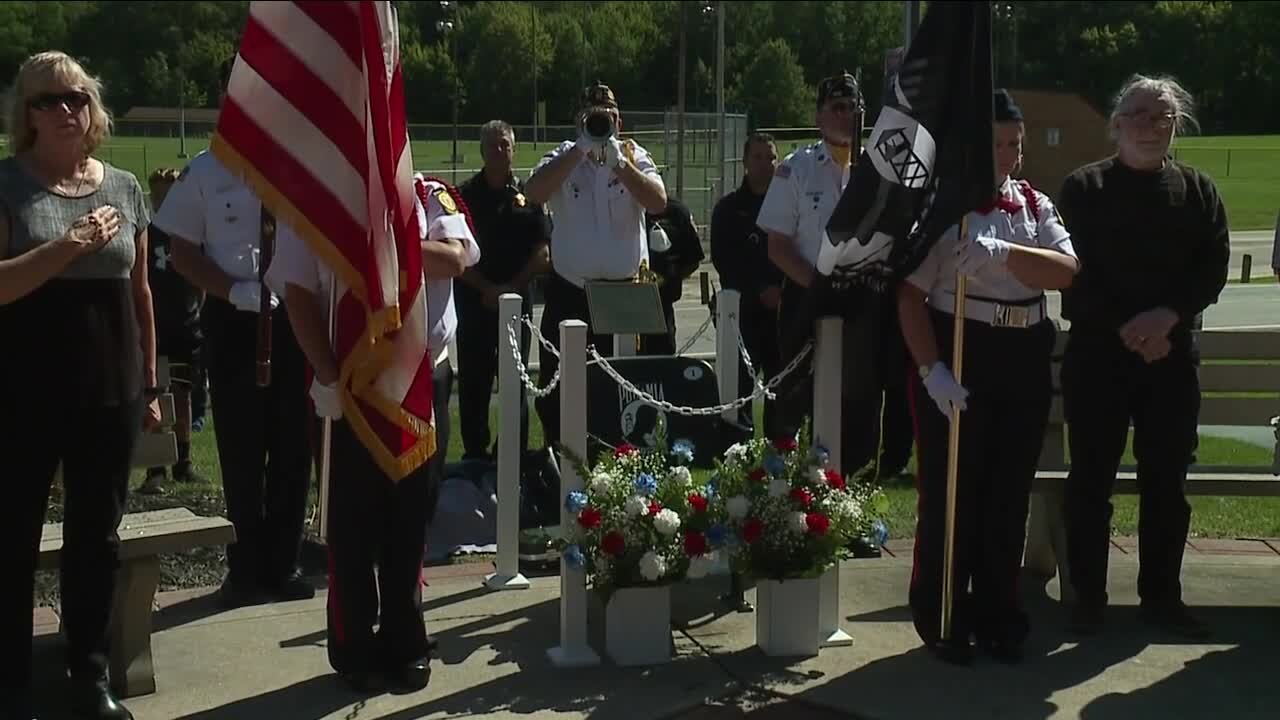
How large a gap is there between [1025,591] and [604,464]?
2125 mm

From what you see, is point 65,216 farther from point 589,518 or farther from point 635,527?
point 635,527

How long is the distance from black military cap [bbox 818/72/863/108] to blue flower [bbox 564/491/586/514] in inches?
96.3

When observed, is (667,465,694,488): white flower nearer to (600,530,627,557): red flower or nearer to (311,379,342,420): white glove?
(600,530,627,557): red flower

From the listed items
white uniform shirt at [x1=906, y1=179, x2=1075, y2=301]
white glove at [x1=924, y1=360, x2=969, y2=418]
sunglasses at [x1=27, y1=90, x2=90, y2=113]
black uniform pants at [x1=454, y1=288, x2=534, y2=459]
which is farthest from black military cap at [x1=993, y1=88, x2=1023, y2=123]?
black uniform pants at [x1=454, y1=288, x2=534, y2=459]

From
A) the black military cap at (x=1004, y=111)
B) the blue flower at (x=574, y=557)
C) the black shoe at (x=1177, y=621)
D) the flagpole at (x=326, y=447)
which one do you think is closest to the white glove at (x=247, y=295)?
the flagpole at (x=326, y=447)

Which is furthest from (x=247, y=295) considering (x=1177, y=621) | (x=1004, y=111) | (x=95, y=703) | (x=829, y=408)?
(x=1177, y=621)

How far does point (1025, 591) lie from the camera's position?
650 centimetres

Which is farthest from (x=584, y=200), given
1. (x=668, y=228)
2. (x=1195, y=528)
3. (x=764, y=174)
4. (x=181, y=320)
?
(x=1195, y=528)

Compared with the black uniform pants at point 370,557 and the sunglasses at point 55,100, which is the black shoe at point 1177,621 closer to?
the black uniform pants at point 370,557

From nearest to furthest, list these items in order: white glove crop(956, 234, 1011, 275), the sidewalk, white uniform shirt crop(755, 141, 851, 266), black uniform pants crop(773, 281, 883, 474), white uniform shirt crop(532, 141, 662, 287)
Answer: the sidewalk → white glove crop(956, 234, 1011, 275) → black uniform pants crop(773, 281, 883, 474) → white uniform shirt crop(755, 141, 851, 266) → white uniform shirt crop(532, 141, 662, 287)

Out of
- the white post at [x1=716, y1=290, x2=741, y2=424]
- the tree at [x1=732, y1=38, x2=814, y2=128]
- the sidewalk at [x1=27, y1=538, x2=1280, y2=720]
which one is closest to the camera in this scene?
the sidewalk at [x1=27, y1=538, x2=1280, y2=720]

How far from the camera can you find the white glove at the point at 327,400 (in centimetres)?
495

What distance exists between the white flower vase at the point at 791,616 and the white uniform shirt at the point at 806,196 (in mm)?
2008

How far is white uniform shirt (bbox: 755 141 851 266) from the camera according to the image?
279 inches
